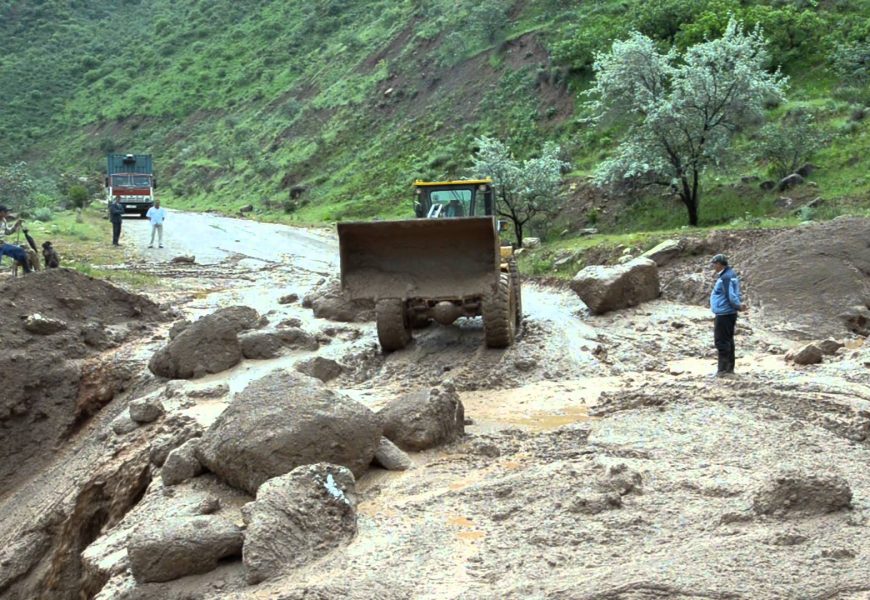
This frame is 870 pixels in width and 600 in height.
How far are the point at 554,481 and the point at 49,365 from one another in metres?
9.61

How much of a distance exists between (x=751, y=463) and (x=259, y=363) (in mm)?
7400

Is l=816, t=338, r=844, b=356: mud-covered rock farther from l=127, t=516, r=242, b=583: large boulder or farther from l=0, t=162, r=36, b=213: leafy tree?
l=0, t=162, r=36, b=213: leafy tree

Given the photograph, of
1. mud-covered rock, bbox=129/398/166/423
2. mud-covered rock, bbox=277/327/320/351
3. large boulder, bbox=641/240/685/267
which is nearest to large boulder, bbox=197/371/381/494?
mud-covered rock, bbox=129/398/166/423

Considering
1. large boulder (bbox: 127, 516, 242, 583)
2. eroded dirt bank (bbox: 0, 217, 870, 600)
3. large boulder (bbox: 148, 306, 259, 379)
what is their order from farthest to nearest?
1. large boulder (bbox: 148, 306, 259, 379)
2. large boulder (bbox: 127, 516, 242, 583)
3. eroded dirt bank (bbox: 0, 217, 870, 600)

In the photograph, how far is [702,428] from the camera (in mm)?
8125

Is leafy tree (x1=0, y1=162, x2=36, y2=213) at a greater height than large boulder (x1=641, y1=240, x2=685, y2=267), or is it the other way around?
leafy tree (x1=0, y1=162, x2=36, y2=213)

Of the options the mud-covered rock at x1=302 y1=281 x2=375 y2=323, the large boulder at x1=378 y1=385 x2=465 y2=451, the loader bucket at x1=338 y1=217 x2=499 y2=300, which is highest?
the loader bucket at x1=338 y1=217 x2=499 y2=300

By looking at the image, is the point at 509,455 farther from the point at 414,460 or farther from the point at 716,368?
the point at 716,368

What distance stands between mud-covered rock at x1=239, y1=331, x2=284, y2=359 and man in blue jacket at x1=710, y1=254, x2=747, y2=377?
5853 mm

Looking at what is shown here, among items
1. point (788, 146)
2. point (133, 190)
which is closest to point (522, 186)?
point (788, 146)

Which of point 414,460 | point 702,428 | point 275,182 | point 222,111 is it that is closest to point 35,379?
point 414,460

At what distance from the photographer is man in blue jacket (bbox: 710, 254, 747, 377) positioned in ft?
33.7

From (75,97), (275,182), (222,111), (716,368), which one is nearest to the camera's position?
(716,368)

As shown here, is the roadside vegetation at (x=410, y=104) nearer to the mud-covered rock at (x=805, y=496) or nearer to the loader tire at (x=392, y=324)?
the loader tire at (x=392, y=324)
